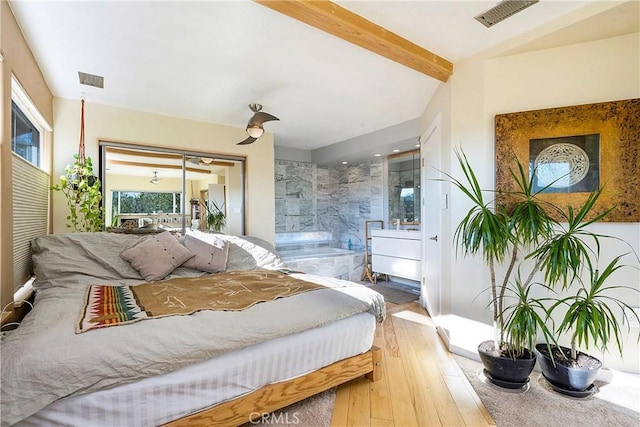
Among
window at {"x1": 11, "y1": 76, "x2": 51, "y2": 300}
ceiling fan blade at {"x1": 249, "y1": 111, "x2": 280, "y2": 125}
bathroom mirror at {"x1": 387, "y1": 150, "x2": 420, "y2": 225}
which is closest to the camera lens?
window at {"x1": 11, "y1": 76, "x2": 51, "y2": 300}

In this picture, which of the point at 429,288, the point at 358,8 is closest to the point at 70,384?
the point at 358,8

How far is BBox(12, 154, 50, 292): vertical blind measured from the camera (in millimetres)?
1972

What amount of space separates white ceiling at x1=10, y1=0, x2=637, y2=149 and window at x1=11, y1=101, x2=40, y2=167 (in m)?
0.44

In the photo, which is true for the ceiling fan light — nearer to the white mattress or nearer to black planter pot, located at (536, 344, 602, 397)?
the white mattress

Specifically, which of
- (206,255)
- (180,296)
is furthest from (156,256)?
(180,296)

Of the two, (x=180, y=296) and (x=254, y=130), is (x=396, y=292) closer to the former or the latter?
(x=254, y=130)

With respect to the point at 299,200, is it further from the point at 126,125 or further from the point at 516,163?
the point at 516,163

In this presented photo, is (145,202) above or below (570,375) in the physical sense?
above

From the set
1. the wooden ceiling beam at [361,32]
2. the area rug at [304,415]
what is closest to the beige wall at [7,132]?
the wooden ceiling beam at [361,32]

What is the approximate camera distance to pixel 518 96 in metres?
2.28

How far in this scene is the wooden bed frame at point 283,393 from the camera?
4.57ft

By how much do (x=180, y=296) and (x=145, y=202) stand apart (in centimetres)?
212

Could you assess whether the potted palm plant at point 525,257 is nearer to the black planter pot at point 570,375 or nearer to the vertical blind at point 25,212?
the black planter pot at point 570,375
